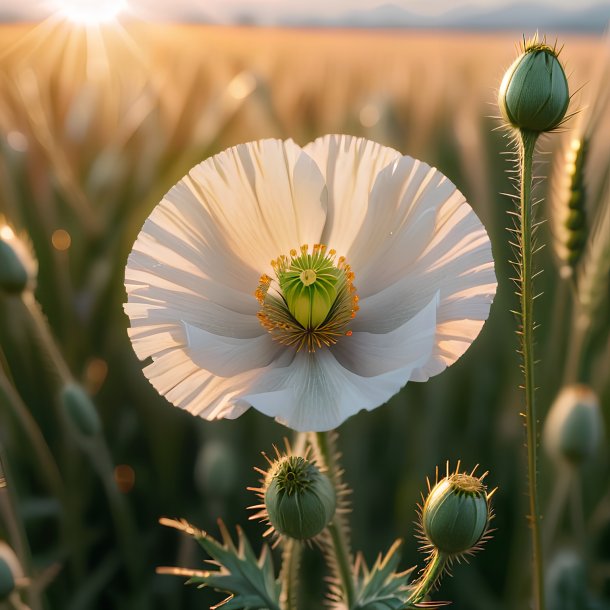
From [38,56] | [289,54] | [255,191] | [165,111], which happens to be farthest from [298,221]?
[289,54]

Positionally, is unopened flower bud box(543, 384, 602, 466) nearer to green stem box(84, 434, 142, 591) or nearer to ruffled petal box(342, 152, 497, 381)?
ruffled petal box(342, 152, 497, 381)

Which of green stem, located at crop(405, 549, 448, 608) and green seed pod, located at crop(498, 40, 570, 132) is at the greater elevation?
green seed pod, located at crop(498, 40, 570, 132)

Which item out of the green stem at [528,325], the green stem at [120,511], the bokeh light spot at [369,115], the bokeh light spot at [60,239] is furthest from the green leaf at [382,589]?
the bokeh light spot at [369,115]

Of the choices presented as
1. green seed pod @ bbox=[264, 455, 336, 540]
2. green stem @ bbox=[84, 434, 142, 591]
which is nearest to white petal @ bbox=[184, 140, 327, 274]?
green seed pod @ bbox=[264, 455, 336, 540]

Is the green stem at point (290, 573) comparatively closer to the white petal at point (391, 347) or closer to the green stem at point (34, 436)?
the white petal at point (391, 347)

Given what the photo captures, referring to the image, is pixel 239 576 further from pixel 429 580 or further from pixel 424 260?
pixel 424 260

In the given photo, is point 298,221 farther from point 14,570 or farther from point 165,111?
point 165,111

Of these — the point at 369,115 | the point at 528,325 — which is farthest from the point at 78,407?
the point at 369,115
